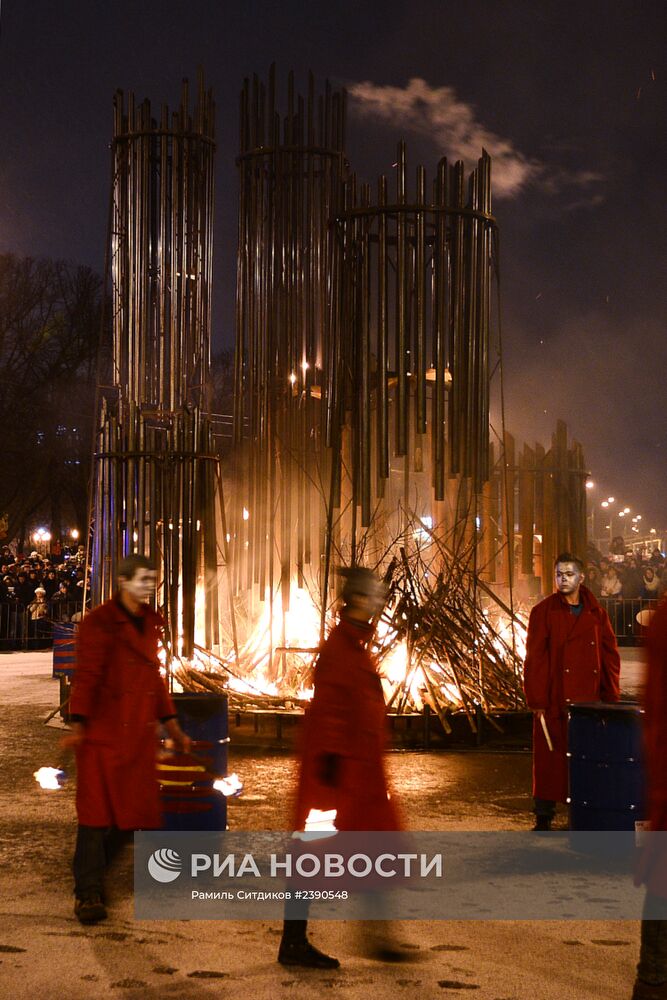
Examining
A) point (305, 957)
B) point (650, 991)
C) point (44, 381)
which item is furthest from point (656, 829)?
point (44, 381)

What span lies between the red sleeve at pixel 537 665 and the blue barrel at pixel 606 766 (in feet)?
1.96

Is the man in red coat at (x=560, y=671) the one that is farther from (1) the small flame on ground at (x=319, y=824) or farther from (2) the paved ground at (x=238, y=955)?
(1) the small flame on ground at (x=319, y=824)

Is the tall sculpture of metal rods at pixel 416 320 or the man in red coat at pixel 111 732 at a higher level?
the tall sculpture of metal rods at pixel 416 320

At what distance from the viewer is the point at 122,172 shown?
48.1 ft

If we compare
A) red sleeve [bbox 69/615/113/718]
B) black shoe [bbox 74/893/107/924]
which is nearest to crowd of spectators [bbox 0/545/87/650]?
red sleeve [bbox 69/615/113/718]

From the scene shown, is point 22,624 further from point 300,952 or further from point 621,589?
point 300,952

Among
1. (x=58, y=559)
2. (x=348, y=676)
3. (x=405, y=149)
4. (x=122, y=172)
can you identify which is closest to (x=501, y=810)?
(x=348, y=676)

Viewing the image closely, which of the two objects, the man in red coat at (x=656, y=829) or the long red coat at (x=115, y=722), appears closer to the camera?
the man in red coat at (x=656, y=829)

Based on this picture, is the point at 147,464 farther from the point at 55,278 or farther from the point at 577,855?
the point at 55,278

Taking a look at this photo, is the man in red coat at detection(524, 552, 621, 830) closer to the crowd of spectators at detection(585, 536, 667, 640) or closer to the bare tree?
the crowd of spectators at detection(585, 536, 667, 640)

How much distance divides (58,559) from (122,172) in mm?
17496

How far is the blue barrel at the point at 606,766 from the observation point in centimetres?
750

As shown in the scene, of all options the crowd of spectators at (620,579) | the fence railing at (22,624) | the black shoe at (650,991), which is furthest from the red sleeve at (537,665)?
the fence railing at (22,624)

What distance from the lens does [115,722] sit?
6.21m
